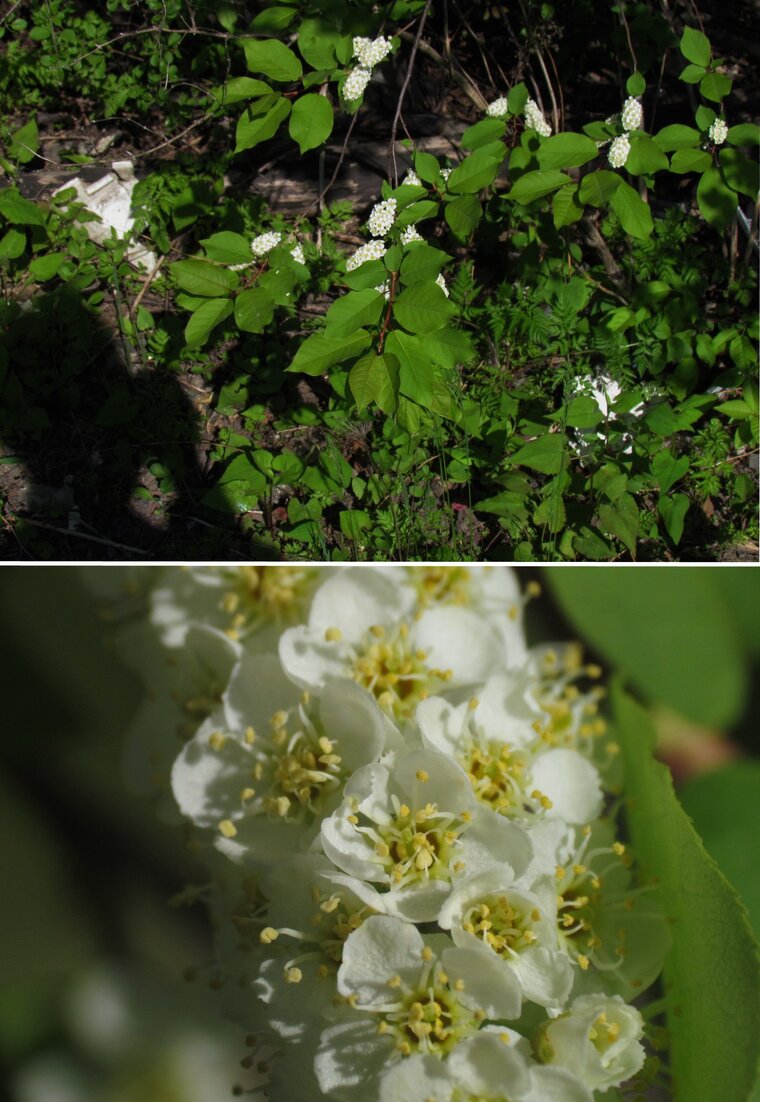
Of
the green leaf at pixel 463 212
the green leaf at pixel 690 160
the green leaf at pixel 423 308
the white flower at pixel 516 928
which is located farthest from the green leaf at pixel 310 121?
the white flower at pixel 516 928

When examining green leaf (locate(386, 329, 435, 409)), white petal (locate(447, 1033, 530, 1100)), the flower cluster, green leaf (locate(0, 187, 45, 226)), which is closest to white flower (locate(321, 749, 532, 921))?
the flower cluster

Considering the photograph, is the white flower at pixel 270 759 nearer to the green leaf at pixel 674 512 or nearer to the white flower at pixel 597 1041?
the white flower at pixel 597 1041

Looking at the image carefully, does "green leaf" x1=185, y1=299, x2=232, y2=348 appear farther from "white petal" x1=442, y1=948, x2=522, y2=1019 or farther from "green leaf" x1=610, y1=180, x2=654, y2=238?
"white petal" x1=442, y1=948, x2=522, y2=1019

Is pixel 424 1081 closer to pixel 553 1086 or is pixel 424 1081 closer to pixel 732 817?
pixel 553 1086

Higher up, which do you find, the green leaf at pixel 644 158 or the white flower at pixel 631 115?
the white flower at pixel 631 115

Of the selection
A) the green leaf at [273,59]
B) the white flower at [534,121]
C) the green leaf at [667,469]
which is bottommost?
the green leaf at [667,469]

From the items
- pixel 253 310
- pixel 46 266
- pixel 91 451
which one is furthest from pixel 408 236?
pixel 46 266
